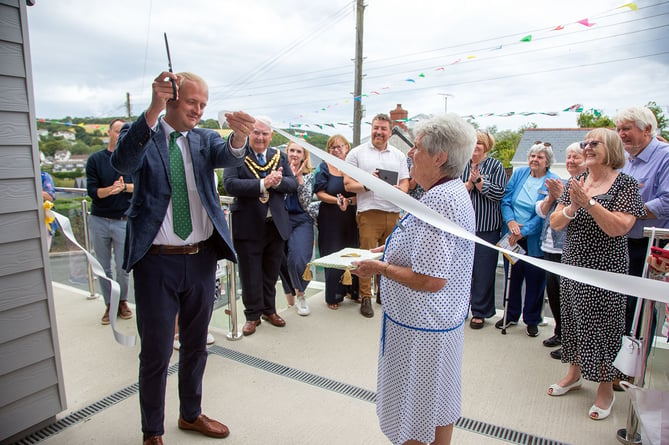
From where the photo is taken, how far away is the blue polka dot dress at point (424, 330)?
141 centimetres

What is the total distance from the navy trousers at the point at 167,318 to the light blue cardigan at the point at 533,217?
2.40 metres

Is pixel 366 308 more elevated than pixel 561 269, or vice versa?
pixel 561 269

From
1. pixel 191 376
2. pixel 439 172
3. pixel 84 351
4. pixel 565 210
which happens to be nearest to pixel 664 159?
pixel 565 210

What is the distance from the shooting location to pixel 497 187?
3.34 m

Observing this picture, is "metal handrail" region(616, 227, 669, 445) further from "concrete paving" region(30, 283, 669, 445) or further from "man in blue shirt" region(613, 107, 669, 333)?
"man in blue shirt" region(613, 107, 669, 333)

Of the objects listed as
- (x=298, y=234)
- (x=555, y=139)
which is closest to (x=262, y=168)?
(x=298, y=234)

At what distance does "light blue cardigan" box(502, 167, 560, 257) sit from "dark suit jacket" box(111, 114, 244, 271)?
7.63 ft

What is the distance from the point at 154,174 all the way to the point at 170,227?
23 centimetres

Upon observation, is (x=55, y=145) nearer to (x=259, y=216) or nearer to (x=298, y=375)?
(x=259, y=216)

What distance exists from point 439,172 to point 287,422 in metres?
1.54

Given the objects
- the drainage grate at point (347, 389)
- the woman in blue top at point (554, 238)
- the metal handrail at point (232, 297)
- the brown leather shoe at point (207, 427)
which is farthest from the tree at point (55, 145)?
the woman in blue top at point (554, 238)

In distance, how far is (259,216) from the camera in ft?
10.6

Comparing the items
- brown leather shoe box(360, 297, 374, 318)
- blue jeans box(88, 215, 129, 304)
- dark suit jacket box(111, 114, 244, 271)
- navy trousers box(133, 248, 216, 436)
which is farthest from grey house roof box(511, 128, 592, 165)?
navy trousers box(133, 248, 216, 436)

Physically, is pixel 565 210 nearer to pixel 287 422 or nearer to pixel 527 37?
pixel 287 422
